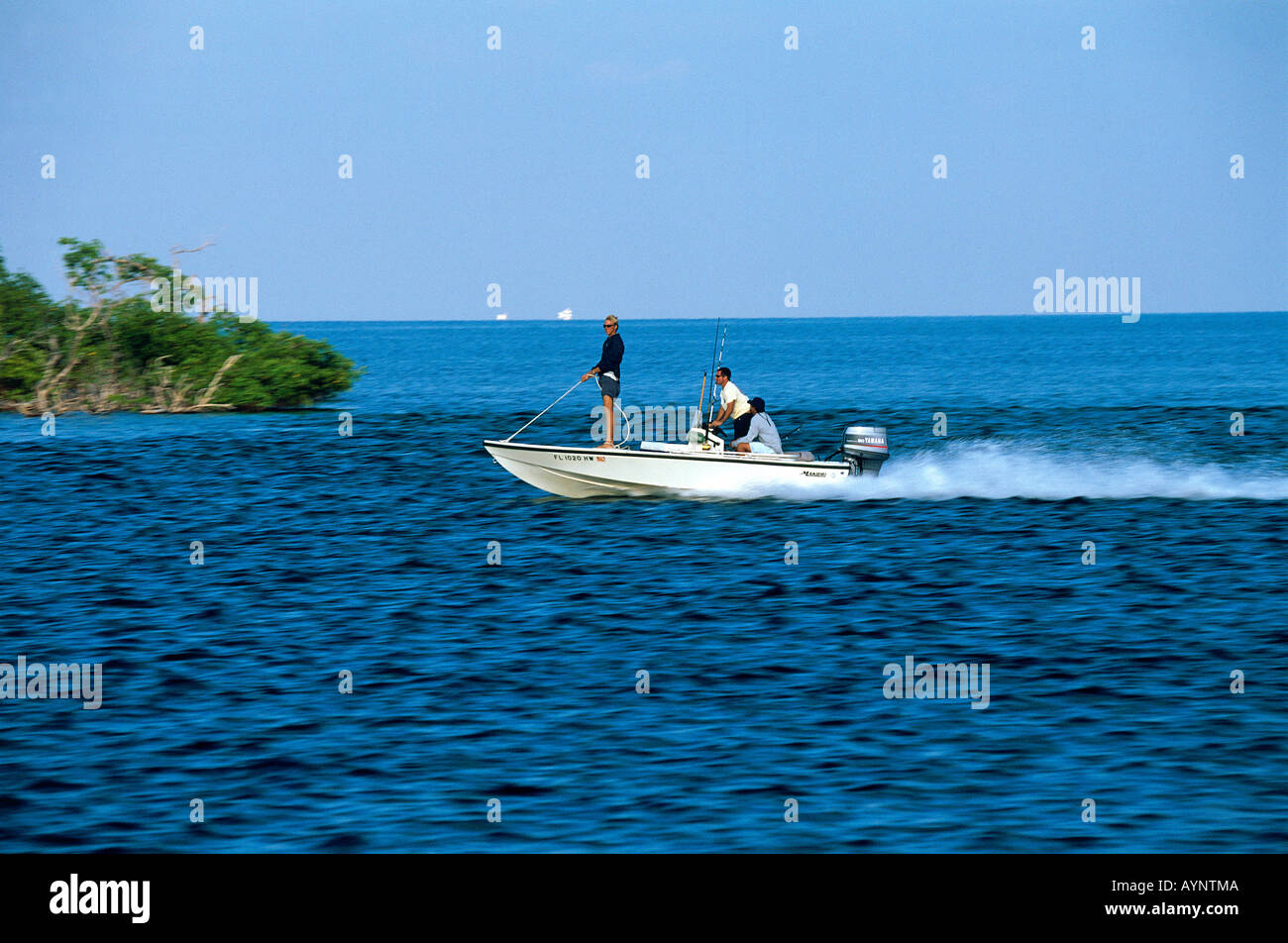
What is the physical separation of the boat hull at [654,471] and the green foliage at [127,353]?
3099cm

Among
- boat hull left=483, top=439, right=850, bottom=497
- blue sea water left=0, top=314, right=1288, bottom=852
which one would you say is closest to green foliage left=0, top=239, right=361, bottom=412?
blue sea water left=0, top=314, right=1288, bottom=852

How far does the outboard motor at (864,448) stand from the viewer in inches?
1022

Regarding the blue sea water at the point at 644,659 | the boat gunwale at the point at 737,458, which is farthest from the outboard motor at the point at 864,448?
the blue sea water at the point at 644,659

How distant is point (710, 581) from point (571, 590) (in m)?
2.11

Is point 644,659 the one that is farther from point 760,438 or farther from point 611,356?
point 760,438

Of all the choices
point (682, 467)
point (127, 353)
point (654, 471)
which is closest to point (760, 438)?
point (682, 467)

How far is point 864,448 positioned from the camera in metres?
25.9

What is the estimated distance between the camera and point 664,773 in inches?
461

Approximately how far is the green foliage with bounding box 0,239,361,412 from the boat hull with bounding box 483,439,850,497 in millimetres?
30991

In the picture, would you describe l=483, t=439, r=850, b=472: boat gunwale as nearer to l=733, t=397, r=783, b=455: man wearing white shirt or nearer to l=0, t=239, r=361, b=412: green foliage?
l=733, t=397, r=783, b=455: man wearing white shirt

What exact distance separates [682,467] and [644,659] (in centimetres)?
1086

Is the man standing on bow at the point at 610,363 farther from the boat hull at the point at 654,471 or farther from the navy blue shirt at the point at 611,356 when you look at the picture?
the boat hull at the point at 654,471

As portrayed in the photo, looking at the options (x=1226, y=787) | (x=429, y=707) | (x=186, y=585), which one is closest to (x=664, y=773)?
(x=429, y=707)
